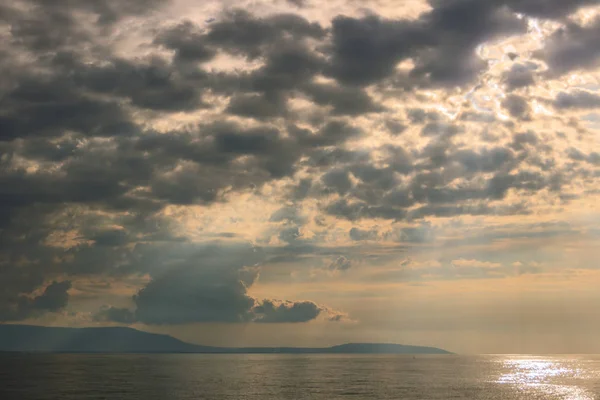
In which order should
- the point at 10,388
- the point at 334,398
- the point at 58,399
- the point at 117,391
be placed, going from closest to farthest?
1. the point at 58,399
2. the point at 334,398
3. the point at 117,391
4. the point at 10,388

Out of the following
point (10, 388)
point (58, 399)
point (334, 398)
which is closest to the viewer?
point (58, 399)

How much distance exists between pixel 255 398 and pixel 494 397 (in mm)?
64600

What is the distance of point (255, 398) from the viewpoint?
5832 inches

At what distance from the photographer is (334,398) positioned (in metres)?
148

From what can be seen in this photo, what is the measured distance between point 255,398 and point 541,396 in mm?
80716

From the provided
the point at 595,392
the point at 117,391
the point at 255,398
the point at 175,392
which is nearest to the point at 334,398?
the point at 255,398

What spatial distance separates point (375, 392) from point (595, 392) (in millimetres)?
68112

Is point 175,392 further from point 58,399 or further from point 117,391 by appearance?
point 58,399

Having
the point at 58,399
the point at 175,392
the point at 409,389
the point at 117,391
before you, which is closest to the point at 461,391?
the point at 409,389

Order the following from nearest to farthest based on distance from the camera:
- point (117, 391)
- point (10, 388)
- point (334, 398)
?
point (334, 398), point (117, 391), point (10, 388)

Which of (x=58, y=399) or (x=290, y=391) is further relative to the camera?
(x=290, y=391)

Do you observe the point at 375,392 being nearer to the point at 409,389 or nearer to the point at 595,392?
the point at 409,389

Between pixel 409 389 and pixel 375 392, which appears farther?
pixel 409 389

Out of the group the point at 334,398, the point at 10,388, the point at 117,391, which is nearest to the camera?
the point at 334,398
